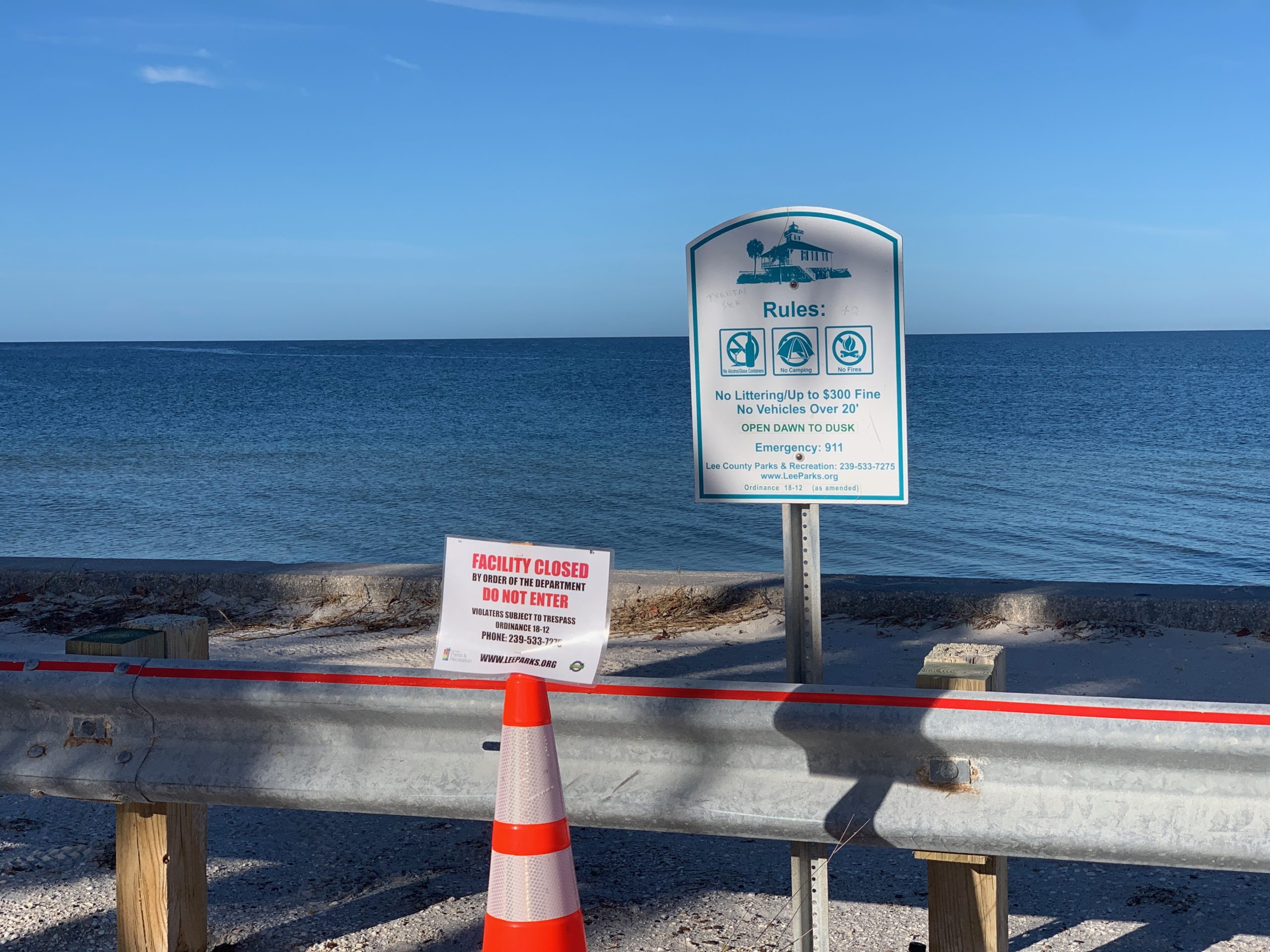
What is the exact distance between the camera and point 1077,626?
21.0 feet

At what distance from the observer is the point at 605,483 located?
73.4 ft

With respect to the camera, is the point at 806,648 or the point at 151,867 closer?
the point at 806,648

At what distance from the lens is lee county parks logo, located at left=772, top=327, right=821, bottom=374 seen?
8.87ft

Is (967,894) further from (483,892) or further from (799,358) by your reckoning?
(483,892)

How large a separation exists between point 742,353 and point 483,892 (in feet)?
6.45

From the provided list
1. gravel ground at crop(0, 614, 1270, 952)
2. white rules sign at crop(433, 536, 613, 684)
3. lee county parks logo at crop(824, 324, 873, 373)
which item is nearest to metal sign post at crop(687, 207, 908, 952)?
lee county parks logo at crop(824, 324, 873, 373)

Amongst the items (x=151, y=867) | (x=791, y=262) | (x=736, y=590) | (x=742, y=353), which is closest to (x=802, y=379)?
(x=742, y=353)

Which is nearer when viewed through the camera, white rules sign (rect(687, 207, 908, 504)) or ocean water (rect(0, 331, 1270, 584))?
white rules sign (rect(687, 207, 908, 504))

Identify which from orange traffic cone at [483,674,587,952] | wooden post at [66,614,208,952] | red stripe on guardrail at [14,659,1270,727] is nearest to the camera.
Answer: red stripe on guardrail at [14,659,1270,727]

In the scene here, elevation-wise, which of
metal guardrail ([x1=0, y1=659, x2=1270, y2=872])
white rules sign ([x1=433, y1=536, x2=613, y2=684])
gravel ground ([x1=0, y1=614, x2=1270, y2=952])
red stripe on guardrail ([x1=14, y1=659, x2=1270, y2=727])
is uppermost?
white rules sign ([x1=433, y1=536, x2=613, y2=684])

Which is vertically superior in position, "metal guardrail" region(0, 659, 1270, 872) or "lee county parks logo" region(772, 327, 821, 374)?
"lee county parks logo" region(772, 327, 821, 374)

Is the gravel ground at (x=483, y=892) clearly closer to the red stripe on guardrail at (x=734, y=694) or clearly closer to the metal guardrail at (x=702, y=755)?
the metal guardrail at (x=702, y=755)

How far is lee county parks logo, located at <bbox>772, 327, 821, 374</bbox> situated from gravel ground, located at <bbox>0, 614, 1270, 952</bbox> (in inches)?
64.9

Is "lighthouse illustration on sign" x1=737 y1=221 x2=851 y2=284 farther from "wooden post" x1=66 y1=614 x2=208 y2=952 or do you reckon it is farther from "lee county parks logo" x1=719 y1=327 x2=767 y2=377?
"wooden post" x1=66 y1=614 x2=208 y2=952
